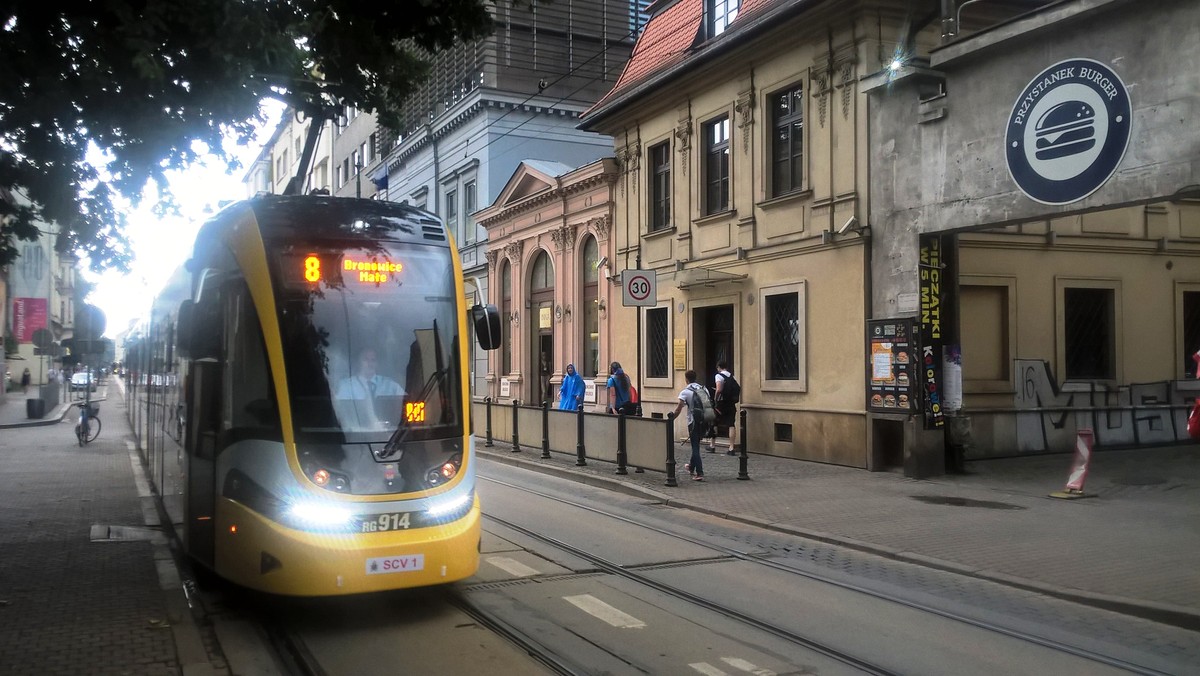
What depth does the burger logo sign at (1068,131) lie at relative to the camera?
39.9ft

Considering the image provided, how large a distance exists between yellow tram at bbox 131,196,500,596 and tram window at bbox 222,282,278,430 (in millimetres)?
14

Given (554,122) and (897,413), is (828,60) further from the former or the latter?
(554,122)

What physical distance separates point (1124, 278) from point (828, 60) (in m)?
6.82

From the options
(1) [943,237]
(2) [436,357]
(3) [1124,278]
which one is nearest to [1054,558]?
(2) [436,357]

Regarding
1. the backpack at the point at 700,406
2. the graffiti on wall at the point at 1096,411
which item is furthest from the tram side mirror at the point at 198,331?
the graffiti on wall at the point at 1096,411

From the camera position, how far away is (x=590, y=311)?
27.2 metres

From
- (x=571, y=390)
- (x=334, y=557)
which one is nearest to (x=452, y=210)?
(x=571, y=390)

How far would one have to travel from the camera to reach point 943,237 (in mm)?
15758

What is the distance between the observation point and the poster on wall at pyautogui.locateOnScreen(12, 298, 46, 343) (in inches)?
1693

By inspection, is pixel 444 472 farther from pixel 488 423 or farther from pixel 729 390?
pixel 488 423

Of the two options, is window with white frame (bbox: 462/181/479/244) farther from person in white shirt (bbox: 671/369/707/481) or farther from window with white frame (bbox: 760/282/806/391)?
person in white shirt (bbox: 671/369/707/481)

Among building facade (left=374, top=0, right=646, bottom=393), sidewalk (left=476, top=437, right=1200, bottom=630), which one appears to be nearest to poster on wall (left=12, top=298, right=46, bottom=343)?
building facade (left=374, top=0, right=646, bottom=393)

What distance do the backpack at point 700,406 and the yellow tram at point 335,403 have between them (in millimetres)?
8185

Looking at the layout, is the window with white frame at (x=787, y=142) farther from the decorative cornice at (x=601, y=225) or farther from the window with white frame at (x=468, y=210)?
the window with white frame at (x=468, y=210)
